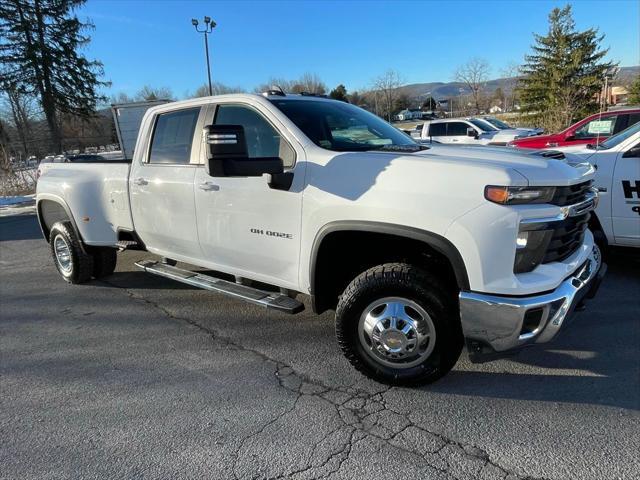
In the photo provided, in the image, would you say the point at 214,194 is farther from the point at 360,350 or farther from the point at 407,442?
the point at 407,442

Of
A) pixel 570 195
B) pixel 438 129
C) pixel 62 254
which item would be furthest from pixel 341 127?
pixel 438 129

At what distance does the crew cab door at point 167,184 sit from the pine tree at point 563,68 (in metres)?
32.4

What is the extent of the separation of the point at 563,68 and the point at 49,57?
33776mm

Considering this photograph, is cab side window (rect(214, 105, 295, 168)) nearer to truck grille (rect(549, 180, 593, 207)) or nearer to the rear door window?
truck grille (rect(549, 180, 593, 207))

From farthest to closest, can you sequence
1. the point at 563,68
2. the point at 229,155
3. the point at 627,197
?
1. the point at 563,68
2. the point at 627,197
3. the point at 229,155

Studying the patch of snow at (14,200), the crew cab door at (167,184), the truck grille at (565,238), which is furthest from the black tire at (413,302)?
the patch of snow at (14,200)

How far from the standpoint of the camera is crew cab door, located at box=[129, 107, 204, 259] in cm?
407

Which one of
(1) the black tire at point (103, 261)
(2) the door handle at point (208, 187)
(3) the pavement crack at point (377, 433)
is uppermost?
(2) the door handle at point (208, 187)

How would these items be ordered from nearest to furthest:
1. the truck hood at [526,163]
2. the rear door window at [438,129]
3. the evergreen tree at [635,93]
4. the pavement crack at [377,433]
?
1. the pavement crack at [377,433]
2. the truck hood at [526,163]
3. the rear door window at [438,129]
4. the evergreen tree at [635,93]

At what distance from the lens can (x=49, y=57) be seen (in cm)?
2817

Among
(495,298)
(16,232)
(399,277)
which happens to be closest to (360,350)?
(399,277)

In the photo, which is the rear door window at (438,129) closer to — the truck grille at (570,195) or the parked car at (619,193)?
the parked car at (619,193)

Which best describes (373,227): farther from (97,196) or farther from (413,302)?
(97,196)

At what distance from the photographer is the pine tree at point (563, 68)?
1281 inches
